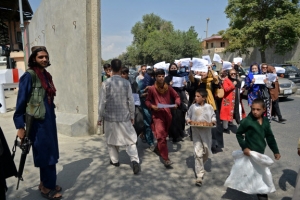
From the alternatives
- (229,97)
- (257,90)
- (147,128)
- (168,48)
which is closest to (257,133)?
(147,128)

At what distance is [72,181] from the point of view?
3.89 m

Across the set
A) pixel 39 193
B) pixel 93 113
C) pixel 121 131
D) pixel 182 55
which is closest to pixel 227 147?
pixel 121 131

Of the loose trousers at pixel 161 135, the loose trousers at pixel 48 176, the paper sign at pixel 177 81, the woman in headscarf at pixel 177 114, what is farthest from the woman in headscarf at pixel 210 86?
the loose trousers at pixel 48 176

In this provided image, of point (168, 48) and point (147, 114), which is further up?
point (168, 48)

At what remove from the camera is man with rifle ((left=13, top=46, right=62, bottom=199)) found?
121 inches

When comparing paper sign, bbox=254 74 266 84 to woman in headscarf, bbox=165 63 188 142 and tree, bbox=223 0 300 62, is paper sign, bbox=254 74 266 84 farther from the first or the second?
tree, bbox=223 0 300 62

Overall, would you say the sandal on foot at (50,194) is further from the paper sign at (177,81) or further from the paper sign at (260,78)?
Answer: the paper sign at (260,78)

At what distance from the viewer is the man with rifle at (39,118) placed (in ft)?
10.1

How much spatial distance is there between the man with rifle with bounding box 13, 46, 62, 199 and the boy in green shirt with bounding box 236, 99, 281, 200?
2.29 metres

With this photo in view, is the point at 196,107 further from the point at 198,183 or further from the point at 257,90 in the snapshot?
the point at 257,90

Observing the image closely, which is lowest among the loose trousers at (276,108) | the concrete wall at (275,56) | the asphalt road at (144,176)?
the asphalt road at (144,176)

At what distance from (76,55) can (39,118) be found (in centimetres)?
332

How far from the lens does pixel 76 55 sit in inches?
243

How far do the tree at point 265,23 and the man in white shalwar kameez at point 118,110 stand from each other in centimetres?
1953
